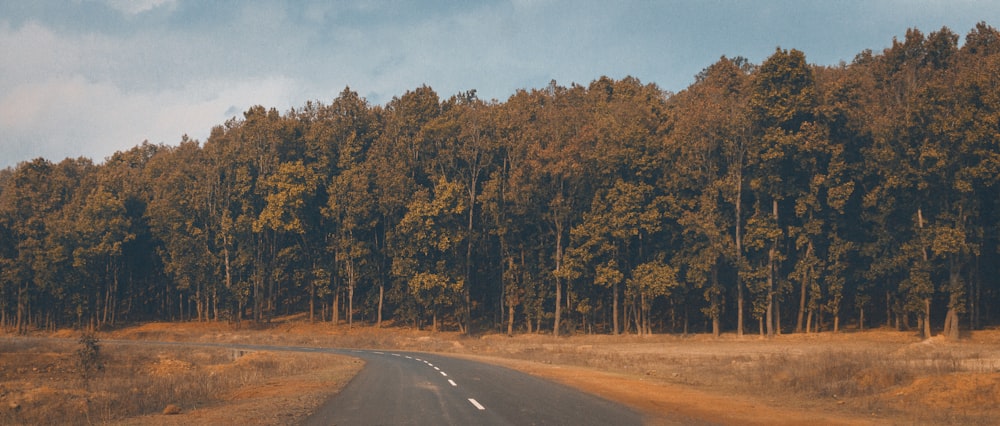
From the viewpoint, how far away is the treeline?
5309cm

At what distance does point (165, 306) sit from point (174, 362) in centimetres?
6221

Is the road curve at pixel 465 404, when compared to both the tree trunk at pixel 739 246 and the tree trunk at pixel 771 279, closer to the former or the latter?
the tree trunk at pixel 771 279

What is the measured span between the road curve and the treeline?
119 ft

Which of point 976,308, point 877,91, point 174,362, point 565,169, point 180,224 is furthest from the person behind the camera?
→ point 180,224

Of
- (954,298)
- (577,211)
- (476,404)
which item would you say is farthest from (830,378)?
(577,211)

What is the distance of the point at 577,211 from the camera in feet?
218

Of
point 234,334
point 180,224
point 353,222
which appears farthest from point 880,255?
point 180,224

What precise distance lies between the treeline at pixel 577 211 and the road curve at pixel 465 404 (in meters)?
36.4

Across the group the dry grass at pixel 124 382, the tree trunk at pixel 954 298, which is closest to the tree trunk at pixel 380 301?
the dry grass at pixel 124 382

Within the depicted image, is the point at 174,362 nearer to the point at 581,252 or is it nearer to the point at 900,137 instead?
the point at 581,252

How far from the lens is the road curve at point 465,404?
15602 mm

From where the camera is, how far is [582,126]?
6856 centimetres

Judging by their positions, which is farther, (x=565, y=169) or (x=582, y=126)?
(x=582, y=126)

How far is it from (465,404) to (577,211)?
49.2 m
